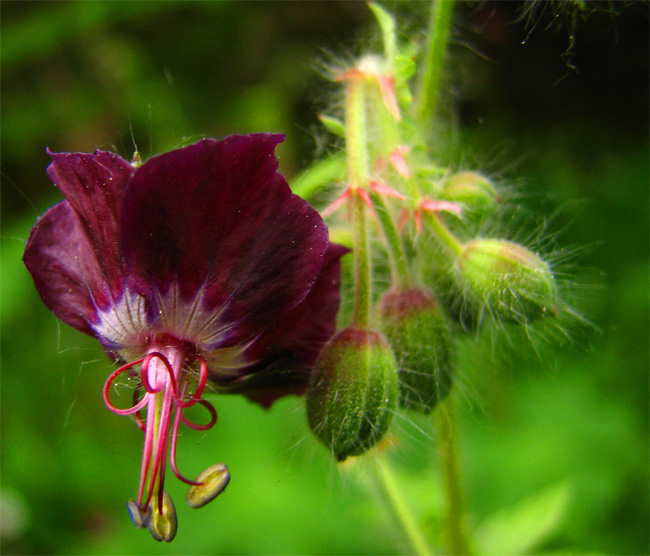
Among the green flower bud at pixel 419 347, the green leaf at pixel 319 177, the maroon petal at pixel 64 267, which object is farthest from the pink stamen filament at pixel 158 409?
the green leaf at pixel 319 177

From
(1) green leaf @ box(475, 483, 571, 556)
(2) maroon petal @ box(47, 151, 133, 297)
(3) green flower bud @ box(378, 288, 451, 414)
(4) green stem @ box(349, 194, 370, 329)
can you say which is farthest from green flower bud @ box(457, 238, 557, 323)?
(1) green leaf @ box(475, 483, 571, 556)

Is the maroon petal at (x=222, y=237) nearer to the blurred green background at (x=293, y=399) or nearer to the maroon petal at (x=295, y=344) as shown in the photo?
the maroon petal at (x=295, y=344)

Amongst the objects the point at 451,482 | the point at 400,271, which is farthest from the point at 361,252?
the point at 451,482

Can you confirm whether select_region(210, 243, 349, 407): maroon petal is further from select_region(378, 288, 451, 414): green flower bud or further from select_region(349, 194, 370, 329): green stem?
select_region(378, 288, 451, 414): green flower bud

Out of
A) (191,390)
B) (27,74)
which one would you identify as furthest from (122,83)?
(191,390)

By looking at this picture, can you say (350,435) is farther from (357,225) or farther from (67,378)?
(67,378)
